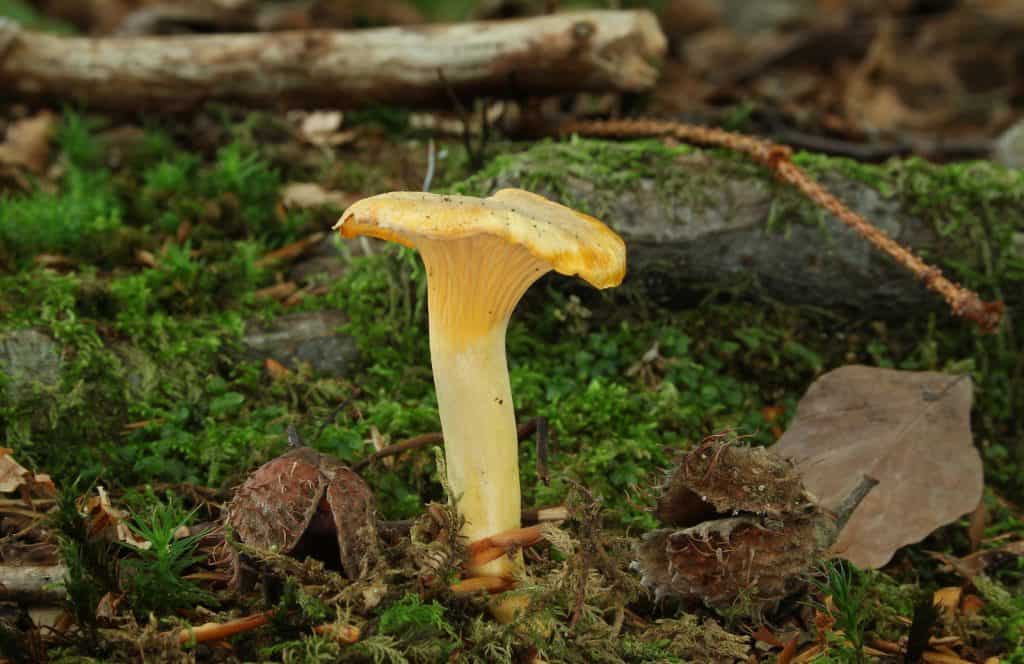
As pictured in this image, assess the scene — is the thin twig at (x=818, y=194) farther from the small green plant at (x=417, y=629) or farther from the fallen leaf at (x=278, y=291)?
the small green plant at (x=417, y=629)

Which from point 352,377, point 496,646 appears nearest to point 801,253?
point 352,377

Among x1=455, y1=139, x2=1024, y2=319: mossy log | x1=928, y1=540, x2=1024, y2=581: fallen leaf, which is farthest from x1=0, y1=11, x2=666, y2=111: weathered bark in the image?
x1=928, y1=540, x2=1024, y2=581: fallen leaf

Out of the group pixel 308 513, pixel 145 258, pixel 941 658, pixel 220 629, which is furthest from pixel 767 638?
pixel 145 258

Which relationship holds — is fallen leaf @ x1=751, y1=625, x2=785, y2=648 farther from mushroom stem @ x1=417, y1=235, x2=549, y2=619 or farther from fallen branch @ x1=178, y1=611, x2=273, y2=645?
fallen branch @ x1=178, y1=611, x2=273, y2=645

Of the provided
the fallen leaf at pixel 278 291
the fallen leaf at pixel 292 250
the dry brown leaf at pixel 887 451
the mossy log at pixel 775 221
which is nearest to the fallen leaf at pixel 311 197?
the fallen leaf at pixel 292 250

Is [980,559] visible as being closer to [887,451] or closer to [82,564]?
[887,451]

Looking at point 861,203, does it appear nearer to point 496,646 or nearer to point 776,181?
point 776,181

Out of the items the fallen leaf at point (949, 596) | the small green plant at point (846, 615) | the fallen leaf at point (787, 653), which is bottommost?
the fallen leaf at point (949, 596)
